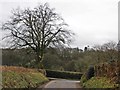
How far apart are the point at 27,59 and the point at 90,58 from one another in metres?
12.9

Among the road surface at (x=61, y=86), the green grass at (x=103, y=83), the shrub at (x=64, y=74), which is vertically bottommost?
the shrub at (x=64, y=74)

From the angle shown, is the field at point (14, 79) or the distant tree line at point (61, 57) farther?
the distant tree line at point (61, 57)

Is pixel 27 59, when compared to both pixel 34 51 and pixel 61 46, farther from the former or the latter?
pixel 61 46

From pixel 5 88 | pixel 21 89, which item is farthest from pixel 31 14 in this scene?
pixel 5 88

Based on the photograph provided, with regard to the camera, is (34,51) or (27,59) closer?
(34,51)

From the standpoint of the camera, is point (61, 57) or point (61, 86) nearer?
point (61, 86)

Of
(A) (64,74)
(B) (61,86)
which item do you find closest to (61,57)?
(A) (64,74)

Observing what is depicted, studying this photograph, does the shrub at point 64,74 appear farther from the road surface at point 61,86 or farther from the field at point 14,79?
the field at point 14,79

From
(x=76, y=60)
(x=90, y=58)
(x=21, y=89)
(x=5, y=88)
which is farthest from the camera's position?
(x=76, y=60)

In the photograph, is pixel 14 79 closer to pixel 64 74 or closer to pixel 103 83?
pixel 103 83

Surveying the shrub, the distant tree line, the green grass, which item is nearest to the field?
the green grass

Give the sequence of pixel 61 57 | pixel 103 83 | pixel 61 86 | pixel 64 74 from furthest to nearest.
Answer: pixel 61 57 → pixel 64 74 → pixel 61 86 → pixel 103 83

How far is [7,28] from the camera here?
4947cm

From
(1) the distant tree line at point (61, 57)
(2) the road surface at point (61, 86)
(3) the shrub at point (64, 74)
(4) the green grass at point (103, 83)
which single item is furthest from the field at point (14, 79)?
(3) the shrub at point (64, 74)
